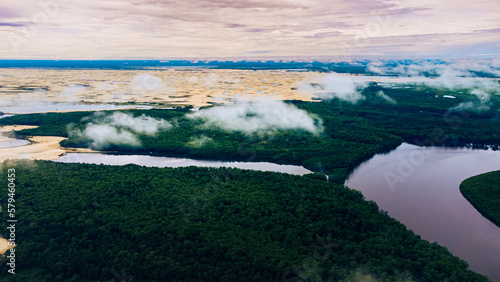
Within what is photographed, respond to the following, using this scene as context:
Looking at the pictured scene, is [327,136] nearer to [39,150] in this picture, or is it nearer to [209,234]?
[209,234]

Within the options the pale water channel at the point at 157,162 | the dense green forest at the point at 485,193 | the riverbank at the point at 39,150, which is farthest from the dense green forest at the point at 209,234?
the dense green forest at the point at 485,193

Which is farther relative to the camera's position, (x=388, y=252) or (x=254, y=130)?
(x=254, y=130)

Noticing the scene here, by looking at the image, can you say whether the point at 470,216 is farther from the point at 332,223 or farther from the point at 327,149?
the point at 327,149

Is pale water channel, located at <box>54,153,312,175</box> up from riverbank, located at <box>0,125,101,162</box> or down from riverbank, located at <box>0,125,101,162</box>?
down

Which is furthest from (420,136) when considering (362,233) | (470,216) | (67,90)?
(67,90)

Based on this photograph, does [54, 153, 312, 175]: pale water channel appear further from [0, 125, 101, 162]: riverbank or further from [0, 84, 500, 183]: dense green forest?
[0, 125, 101, 162]: riverbank

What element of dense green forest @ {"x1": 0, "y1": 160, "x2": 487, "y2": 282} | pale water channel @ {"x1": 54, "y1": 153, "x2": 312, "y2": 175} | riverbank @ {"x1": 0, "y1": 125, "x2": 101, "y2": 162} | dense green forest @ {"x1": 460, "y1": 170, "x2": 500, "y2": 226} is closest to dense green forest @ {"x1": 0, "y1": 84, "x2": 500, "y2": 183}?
pale water channel @ {"x1": 54, "y1": 153, "x2": 312, "y2": 175}

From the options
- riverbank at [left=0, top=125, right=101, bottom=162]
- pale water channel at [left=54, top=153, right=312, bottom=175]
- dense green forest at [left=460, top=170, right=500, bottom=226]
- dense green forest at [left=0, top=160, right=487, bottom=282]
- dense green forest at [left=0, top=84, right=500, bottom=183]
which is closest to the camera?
dense green forest at [left=0, top=160, right=487, bottom=282]
